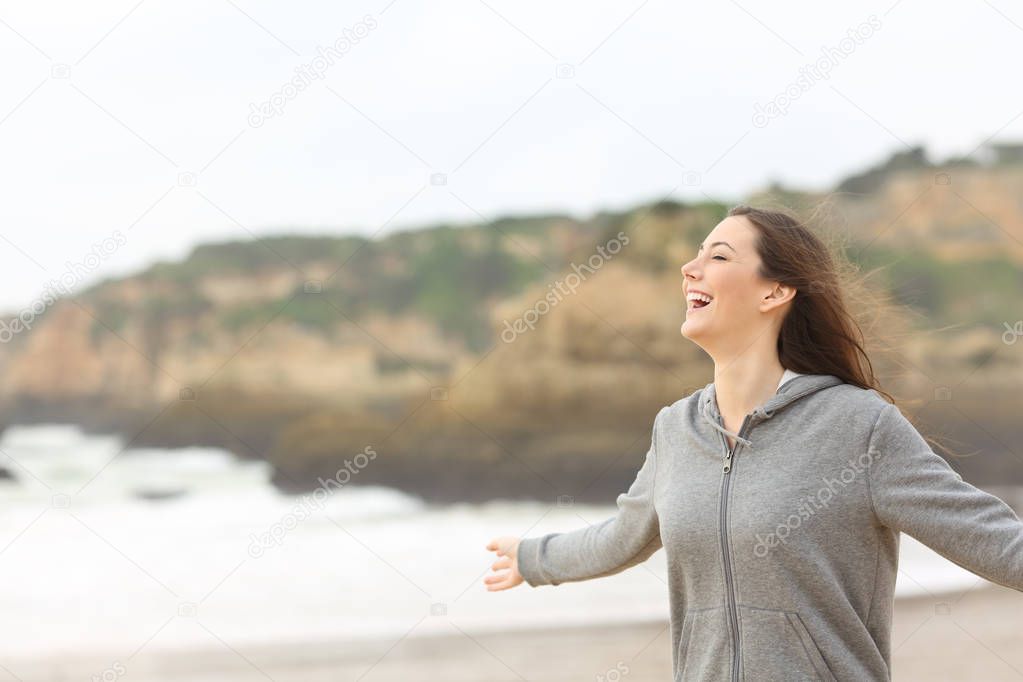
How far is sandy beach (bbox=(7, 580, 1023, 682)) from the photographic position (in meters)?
5.58

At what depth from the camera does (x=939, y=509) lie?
5.65 ft

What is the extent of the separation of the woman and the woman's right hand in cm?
28

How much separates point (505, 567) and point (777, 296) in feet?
2.70

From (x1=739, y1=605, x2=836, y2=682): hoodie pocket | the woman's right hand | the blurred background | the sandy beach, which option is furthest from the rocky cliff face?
(x1=739, y1=605, x2=836, y2=682): hoodie pocket

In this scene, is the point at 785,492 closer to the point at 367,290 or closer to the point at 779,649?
the point at 779,649

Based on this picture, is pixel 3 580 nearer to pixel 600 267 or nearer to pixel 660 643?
pixel 660 643

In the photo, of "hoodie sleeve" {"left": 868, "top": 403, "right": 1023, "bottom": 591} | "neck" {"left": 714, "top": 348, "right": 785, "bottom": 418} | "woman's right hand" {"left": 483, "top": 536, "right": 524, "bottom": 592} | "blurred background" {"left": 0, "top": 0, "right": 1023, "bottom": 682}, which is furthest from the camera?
"blurred background" {"left": 0, "top": 0, "right": 1023, "bottom": 682}

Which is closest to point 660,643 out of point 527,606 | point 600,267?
point 527,606

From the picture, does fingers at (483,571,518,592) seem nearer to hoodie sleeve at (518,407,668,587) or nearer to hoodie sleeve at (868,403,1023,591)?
hoodie sleeve at (518,407,668,587)

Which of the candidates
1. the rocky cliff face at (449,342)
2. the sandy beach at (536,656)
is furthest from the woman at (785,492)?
the rocky cliff face at (449,342)

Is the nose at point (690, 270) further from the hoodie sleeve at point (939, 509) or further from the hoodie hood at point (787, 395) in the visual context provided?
the hoodie sleeve at point (939, 509)

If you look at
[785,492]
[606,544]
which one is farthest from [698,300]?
[606,544]

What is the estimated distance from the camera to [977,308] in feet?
59.3

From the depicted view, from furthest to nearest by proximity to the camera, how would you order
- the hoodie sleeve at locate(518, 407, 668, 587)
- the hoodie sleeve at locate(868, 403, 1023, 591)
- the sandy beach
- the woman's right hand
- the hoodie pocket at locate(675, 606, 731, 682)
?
1. the sandy beach
2. the woman's right hand
3. the hoodie sleeve at locate(518, 407, 668, 587)
4. the hoodie pocket at locate(675, 606, 731, 682)
5. the hoodie sleeve at locate(868, 403, 1023, 591)
